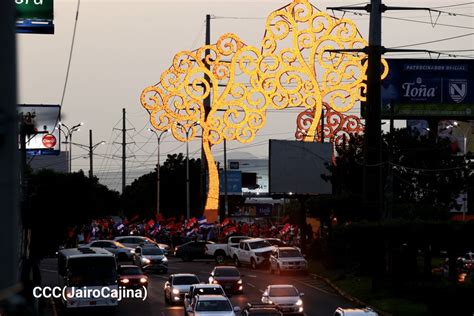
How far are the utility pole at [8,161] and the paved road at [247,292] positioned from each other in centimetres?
3380

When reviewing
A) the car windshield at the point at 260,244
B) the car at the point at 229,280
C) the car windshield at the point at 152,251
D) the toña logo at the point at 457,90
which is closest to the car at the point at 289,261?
the car windshield at the point at 260,244

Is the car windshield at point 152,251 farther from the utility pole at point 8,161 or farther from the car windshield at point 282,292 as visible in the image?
the utility pole at point 8,161

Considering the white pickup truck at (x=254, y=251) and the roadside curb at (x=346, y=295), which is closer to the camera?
the roadside curb at (x=346, y=295)

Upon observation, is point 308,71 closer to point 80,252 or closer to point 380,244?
point 380,244

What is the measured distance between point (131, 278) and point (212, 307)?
12727 mm

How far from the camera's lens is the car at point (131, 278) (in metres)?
44.2

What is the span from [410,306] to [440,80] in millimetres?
39147

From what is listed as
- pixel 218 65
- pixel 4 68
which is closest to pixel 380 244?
pixel 218 65

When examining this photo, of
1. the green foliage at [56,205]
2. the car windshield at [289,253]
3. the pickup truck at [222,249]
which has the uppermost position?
the green foliage at [56,205]

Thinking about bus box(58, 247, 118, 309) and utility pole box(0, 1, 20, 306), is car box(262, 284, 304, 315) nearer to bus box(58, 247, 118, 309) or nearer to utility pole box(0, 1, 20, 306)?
bus box(58, 247, 118, 309)

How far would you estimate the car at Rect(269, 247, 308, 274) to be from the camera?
176 ft

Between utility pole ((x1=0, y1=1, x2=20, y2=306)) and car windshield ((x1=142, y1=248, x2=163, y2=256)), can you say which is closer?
utility pole ((x1=0, y1=1, x2=20, y2=306))

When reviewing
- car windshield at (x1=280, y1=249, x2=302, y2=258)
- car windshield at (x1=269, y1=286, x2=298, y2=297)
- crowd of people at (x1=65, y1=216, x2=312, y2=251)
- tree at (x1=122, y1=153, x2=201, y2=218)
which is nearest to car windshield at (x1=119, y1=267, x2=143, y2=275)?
car windshield at (x1=269, y1=286, x2=298, y2=297)

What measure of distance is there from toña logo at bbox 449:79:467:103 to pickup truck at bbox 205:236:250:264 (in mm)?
20353
